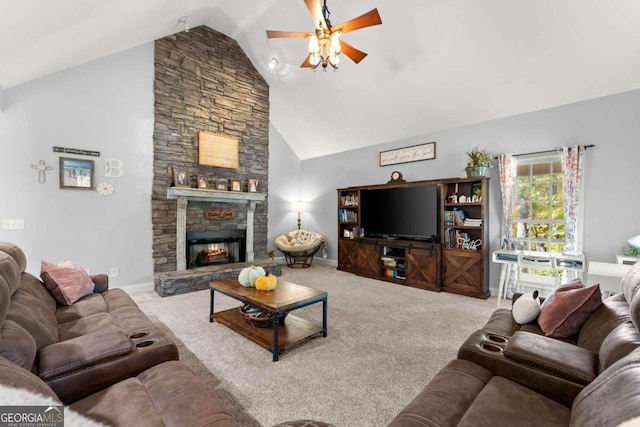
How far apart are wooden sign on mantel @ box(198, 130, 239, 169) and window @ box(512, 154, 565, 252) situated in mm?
4899

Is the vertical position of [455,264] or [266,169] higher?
[266,169]

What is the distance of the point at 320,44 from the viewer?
290cm

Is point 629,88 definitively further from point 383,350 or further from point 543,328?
point 383,350

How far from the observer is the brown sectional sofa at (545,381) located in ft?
3.09

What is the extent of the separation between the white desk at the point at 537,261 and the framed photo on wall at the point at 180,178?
16.3 feet

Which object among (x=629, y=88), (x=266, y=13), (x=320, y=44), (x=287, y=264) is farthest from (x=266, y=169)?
(x=629, y=88)

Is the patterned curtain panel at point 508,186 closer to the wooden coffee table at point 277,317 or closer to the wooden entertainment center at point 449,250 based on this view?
the wooden entertainment center at point 449,250

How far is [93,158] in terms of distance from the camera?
4211 mm

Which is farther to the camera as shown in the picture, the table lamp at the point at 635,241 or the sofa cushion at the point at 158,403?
the table lamp at the point at 635,241

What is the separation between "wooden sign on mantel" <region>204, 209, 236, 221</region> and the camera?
5484mm

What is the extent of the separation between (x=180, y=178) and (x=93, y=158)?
1198mm

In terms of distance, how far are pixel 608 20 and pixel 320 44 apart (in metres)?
2.90

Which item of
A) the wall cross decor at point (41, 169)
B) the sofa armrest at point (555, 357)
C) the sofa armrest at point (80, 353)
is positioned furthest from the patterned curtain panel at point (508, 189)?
the wall cross decor at point (41, 169)

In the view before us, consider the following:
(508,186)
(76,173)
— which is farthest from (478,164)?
(76,173)
